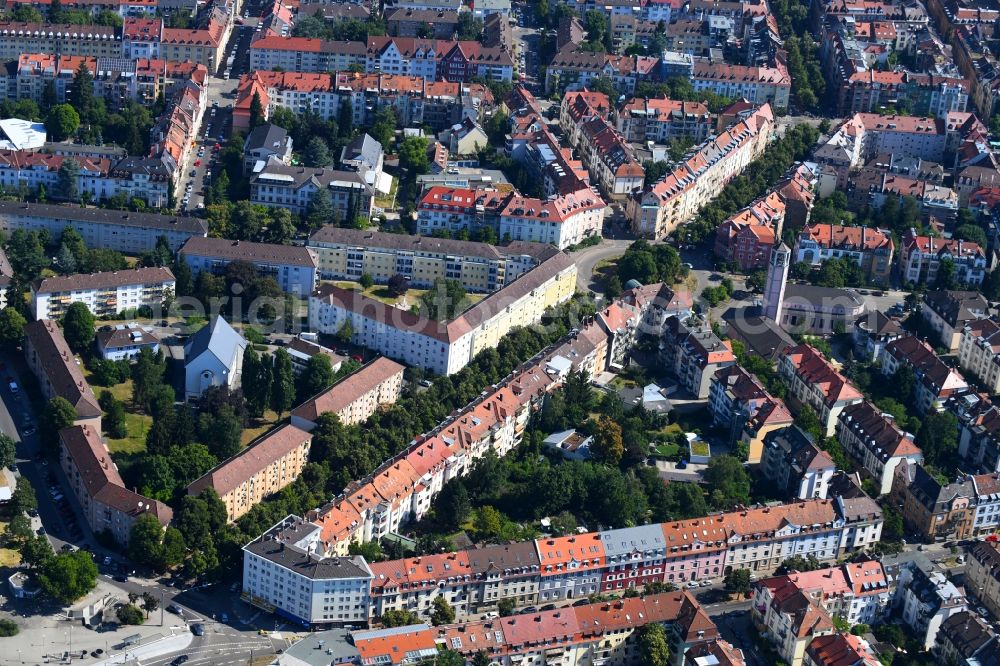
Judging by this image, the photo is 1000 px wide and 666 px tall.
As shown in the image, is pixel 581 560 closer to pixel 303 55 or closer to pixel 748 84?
pixel 303 55

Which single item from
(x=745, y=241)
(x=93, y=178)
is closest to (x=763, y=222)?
(x=745, y=241)

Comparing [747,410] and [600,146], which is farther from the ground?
[600,146]

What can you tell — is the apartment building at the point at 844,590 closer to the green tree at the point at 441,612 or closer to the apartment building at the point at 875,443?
the apartment building at the point at 875,443

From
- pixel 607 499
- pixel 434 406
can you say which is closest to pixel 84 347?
pixel 434 406

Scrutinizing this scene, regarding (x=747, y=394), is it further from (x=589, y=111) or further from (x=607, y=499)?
(x=589, y=111)

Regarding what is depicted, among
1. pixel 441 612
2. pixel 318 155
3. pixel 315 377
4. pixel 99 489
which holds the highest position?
pixel 318 155
